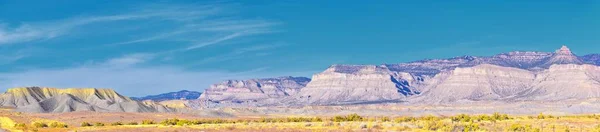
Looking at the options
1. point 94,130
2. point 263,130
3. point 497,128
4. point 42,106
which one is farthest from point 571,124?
point 42,106

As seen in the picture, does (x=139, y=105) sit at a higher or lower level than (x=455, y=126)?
higher

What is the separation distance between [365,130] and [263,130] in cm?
827

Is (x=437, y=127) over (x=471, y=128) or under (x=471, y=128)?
over

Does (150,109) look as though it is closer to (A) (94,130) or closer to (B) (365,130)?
(A) (94,130)

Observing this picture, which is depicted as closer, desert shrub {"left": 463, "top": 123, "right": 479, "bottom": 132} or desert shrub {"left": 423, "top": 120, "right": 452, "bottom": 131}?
desert shrub {"left": 463, "top": 123, "right": 479, "bottom": 132}

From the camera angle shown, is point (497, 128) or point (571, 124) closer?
point (497, 128)

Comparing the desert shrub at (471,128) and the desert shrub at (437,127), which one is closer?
the desert shrub at (471,128)

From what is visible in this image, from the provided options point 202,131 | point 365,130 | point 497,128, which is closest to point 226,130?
point 202,131

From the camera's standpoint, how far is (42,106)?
589 feet

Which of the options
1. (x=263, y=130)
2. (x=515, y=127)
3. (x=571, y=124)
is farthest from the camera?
(x=571, y=124)

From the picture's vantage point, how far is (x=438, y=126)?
65750mm

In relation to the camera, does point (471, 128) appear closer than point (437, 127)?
Yes

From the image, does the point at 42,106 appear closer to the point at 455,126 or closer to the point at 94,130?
the point at 94,130

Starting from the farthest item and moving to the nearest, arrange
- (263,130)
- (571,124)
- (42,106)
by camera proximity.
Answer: (42,106) < (571,124) < (263,130)
